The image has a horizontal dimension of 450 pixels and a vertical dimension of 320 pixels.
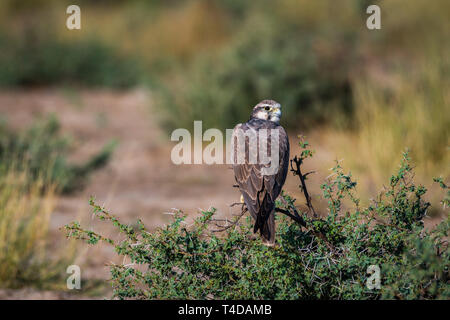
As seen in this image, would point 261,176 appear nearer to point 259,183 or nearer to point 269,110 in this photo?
point 259,183

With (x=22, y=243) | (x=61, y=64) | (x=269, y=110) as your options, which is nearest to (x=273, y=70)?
(x=22, y=243)

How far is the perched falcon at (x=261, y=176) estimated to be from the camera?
10.5 ft

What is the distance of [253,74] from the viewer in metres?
9.96

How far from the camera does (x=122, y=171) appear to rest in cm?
907

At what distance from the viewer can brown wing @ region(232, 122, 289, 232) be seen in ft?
10.8

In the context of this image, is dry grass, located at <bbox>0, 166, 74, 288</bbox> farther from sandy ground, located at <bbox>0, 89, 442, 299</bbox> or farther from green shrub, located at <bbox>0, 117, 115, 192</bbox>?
green shrub, located at <bbox>0, 117, 115, 192</bbox>

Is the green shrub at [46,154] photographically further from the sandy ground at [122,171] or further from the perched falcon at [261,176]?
the perched falcon at [261,176]

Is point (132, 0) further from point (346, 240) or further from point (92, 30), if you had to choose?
point (346, 240)

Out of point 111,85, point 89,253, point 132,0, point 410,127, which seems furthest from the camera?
point 132,0

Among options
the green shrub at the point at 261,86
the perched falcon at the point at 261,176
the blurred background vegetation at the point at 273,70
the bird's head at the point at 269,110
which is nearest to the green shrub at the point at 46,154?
the blurred background vegetation at the point at 273,70

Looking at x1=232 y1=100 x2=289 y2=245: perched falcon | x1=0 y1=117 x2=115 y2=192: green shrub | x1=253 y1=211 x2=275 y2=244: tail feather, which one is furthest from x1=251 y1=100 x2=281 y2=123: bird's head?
x1=0 y1=117 x2=115 y2=192: green shrub

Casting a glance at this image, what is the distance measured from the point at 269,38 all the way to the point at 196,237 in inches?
288

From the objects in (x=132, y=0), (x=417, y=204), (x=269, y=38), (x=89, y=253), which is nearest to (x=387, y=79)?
(x=269, y=38)

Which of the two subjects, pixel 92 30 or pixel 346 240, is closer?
pixel 346 240
